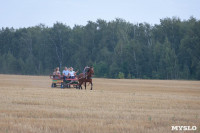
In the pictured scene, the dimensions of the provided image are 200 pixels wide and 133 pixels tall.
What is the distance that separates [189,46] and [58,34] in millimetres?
38984

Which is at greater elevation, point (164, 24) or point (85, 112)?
point (164, 24)

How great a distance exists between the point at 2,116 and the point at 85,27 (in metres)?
74.9

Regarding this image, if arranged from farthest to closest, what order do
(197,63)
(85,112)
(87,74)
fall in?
(197,63)
(87,74)
(85,112)

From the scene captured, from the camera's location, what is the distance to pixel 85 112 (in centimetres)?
1304

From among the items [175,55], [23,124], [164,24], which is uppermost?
[164,24]

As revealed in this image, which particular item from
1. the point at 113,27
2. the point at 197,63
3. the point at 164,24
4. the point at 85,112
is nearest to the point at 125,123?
the point at 85,112

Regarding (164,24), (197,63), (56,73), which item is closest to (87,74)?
(56,73)

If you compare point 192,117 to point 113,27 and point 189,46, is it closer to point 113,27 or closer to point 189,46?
point 189,46

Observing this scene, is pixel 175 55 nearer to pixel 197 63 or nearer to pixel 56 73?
pixel 197 63

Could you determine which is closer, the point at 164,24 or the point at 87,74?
the point at 87,74

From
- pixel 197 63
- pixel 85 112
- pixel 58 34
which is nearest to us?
pixel 85 112

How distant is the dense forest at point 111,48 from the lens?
6500 centimetres

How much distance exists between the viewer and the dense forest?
65000 millimetres

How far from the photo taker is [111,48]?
82.4 metres
